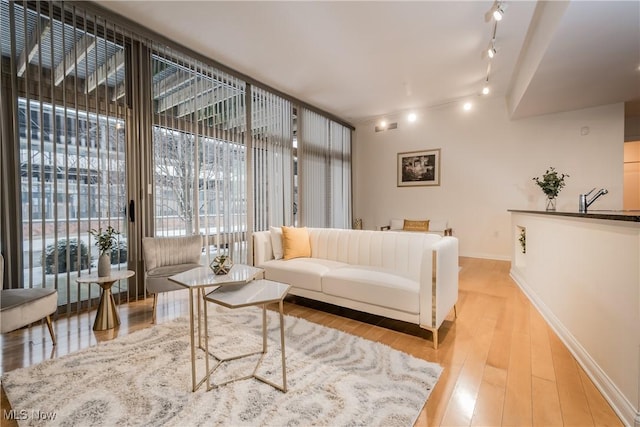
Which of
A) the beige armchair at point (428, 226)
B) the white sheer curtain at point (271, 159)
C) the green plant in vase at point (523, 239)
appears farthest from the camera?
the beige armchair at point (428, 226)

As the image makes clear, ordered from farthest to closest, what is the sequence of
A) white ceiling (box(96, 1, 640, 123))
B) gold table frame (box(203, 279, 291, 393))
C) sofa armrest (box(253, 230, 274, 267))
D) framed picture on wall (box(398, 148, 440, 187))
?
framed picture on wall (box(398, 148, 440, 187)) < sofa armrest (box(253, 230, 274, 267)) < white ceiling (box(96, 1, 640, 123)) < gold table frame (box(203, 279, 291, 393))

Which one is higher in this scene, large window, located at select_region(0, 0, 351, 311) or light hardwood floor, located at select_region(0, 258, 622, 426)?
large window, located at select_region(0, 0, 351, 311)

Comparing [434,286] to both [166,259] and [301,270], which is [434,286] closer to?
[301,270]

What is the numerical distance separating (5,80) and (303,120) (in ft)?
12.9

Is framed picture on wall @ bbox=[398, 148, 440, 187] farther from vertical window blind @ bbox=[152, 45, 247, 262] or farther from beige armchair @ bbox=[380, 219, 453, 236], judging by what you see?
vertical window blind @ bbox=[152, 45, 247, 262]

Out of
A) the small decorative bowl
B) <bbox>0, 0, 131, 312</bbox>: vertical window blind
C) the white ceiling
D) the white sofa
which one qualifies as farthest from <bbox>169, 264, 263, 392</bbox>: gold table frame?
the white ceiling

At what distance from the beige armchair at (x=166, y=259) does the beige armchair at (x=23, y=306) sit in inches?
26.8

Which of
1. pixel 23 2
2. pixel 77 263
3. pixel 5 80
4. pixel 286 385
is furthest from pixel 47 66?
pixel 286 385

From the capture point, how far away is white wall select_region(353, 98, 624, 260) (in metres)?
4.59

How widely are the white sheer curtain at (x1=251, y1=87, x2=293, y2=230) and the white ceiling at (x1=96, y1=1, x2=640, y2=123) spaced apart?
14.8 inches

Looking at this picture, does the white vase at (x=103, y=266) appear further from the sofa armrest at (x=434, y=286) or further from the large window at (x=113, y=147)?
the sofa armrest at (x=434, y=286)

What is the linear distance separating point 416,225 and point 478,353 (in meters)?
4.02

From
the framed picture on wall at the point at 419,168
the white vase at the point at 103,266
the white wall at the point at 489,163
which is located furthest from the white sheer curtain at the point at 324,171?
the white vase at the point at 103,266

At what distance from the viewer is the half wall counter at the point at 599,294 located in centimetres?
140
